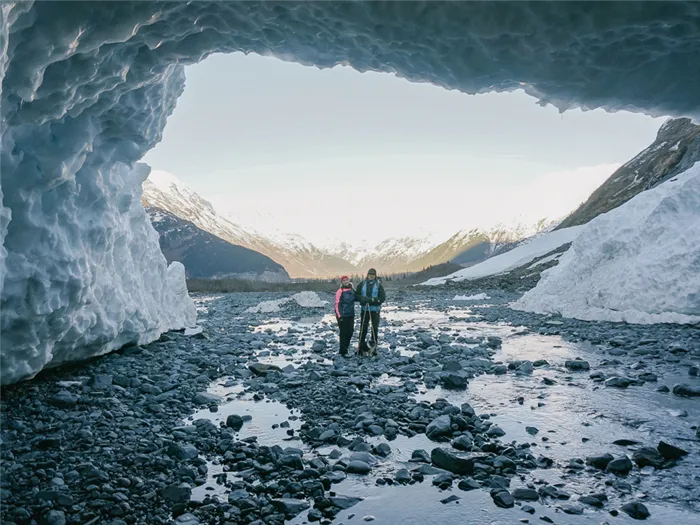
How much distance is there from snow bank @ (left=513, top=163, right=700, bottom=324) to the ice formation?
11.8m

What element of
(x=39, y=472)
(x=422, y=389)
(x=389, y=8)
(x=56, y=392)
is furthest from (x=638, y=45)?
(x=56, y=392)

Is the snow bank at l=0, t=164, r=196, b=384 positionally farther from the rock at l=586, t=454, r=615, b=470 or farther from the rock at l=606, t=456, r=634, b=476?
the rock at l=606, t=456, r=634, b=476

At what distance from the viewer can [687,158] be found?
61688 millimetres

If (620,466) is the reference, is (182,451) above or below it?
above

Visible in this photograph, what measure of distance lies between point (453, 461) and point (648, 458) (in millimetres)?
2173

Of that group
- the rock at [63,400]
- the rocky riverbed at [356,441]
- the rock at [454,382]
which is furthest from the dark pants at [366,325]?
the rock at [63,400]

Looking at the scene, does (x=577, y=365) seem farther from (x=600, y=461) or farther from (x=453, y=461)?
(x=453, y=461)

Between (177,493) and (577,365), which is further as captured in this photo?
(577,365)

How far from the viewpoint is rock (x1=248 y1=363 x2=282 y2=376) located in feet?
32.5

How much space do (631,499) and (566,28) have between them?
189 inches

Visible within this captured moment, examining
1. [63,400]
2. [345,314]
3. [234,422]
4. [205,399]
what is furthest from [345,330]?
[63,400]

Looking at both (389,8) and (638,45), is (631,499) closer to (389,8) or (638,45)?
(638,45)

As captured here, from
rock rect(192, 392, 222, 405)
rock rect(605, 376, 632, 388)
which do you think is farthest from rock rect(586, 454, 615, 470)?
rock rect(192, 392, 222, 405)

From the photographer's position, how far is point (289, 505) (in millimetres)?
4242
